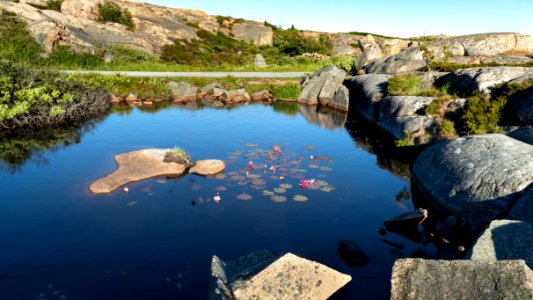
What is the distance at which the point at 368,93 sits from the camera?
1208 inches

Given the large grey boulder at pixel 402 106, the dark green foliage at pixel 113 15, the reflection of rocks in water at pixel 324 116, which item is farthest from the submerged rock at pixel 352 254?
the dark green foliage at pixel 113 15

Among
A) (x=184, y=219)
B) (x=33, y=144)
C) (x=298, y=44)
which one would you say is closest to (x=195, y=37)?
(x=298, y=44)

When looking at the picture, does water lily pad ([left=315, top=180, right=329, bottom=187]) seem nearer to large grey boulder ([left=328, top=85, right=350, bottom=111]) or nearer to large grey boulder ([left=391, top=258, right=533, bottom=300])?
large grey boulder ([left=391, top=258, right=533, bottom=300])

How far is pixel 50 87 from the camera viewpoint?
24.1 meters

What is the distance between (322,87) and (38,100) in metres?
23.6

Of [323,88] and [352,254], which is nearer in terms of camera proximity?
[352,254]

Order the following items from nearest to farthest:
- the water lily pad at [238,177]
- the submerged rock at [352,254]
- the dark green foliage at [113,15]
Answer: the submerged rock at [352,254]
the water lily pad at [238,177]
the dark green foliage at [113,15]

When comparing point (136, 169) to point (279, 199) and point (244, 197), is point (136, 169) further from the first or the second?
point (279, 199)

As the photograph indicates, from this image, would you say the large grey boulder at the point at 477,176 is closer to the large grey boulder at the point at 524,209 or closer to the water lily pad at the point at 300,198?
the large grey boulder at the point at 524,209

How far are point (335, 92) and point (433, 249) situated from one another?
2597cm

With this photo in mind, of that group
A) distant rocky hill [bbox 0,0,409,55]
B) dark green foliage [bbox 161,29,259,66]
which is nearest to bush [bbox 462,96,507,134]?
distant rocky hill [bbox 0,0,409,55]

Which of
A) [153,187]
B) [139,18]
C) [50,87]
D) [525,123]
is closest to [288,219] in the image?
[153,187]

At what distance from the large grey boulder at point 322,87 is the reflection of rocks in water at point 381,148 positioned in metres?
7.78

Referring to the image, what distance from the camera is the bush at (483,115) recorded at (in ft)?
61.8
